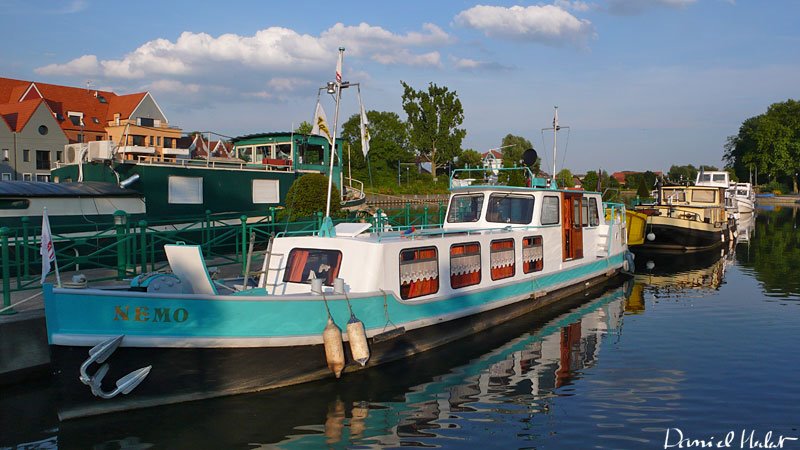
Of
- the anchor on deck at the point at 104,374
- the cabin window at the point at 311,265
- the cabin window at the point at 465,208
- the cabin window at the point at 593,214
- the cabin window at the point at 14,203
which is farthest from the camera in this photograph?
the cabin window at the point at 593,214

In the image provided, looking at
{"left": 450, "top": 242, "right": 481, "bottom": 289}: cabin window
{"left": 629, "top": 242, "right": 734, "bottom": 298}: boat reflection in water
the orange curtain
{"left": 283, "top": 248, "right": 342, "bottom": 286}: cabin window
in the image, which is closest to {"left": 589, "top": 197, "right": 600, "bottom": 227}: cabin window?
{"left": 629, "top": 242, "right": 734, "bottom": 298}: boat reflection in water

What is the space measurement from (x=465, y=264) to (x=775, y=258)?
67.9ft

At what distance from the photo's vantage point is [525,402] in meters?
9.02

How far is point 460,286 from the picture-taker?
463 inches

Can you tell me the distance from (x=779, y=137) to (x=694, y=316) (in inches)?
3674

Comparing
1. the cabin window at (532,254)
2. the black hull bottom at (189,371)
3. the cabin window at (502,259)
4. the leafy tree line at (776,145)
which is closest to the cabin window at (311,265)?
the black hull bottom at (189,371)

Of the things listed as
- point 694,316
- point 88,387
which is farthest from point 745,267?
point 88,387

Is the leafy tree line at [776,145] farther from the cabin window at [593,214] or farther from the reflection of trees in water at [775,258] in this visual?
the cabin window at [593,214]

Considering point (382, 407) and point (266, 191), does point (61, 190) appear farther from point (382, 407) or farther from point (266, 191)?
point (382, 407)

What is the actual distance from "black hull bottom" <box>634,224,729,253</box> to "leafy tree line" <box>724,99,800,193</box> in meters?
76.9

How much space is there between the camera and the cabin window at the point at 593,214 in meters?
17.4

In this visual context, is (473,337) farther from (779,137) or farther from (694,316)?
(779,137)

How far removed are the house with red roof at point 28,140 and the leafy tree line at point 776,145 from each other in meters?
95.6

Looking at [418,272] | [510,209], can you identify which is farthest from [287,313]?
[510,209]
